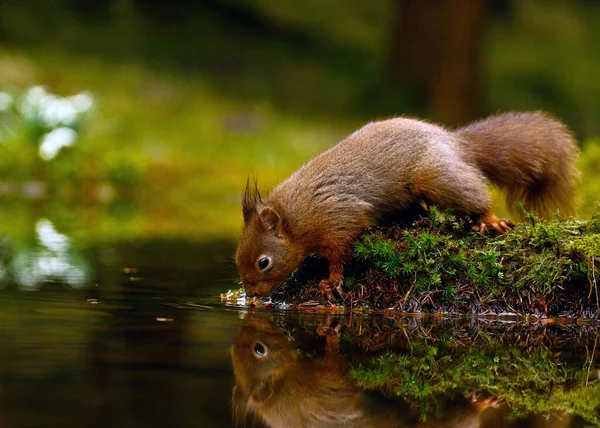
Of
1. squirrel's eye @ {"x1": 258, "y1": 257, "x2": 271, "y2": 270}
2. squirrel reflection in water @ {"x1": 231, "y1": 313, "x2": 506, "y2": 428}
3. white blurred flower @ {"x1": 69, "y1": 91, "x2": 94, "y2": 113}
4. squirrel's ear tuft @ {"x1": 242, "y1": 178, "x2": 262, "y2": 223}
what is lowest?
squirrel reflection in water @ {"x1": 231, "y1": 313, "x2": 506, "y2": 428}

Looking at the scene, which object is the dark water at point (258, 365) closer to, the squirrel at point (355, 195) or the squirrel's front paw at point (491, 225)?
the squirrel at point (355, 195)

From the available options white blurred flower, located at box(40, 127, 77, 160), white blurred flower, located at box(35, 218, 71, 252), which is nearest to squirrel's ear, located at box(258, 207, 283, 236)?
white blurred flower, located at box(35, 218, 71, 252)

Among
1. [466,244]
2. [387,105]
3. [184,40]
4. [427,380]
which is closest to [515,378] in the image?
[427,380]

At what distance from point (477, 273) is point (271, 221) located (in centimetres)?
136

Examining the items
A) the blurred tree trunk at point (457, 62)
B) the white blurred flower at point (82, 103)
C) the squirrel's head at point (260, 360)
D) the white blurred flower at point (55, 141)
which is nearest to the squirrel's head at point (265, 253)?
the squirrel's head at point (260, 360)

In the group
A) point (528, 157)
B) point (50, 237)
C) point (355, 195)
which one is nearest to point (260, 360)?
point (355, 195)

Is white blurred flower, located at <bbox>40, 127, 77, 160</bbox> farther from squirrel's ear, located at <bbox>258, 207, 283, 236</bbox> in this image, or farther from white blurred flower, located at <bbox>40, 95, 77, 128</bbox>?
squirrel's ear, located at <bbox>258, 207, 283, 236</bbox>

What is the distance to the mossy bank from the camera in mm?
6430

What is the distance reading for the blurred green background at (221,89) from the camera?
1434cm

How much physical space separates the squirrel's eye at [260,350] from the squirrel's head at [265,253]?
136 cm

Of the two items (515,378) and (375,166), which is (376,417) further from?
(375,166)

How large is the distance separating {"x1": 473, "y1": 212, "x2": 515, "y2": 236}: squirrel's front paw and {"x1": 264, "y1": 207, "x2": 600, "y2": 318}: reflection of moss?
0.27 ft

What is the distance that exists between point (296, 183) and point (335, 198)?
1.11 ft

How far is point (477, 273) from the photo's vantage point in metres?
6.55
